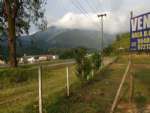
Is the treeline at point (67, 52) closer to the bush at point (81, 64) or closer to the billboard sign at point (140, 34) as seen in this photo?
the bush at point (81, 64)

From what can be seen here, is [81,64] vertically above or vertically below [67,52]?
above

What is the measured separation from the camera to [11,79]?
2519 cm

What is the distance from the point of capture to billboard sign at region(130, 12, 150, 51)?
15.3m

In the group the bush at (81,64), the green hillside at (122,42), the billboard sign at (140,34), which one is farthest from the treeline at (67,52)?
the green hillside at (122,42)

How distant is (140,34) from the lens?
16.1 meters

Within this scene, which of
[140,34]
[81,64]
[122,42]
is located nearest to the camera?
[140,34]

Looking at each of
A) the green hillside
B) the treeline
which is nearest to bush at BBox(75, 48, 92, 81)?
the treeline

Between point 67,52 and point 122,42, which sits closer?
point 67,52

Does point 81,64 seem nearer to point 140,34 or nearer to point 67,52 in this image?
point 140,34

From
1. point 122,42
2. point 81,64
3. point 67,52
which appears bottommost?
point 67,52

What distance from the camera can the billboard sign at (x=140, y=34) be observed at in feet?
50.1

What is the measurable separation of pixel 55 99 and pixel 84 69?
776cm

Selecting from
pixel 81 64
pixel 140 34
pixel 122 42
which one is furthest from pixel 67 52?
pixel 122 42

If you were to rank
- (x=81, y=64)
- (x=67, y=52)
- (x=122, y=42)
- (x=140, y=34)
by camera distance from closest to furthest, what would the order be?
(x=140, y=34) < (x=81, y=64) < (x=67, y=52) < (x=122, y=42)
